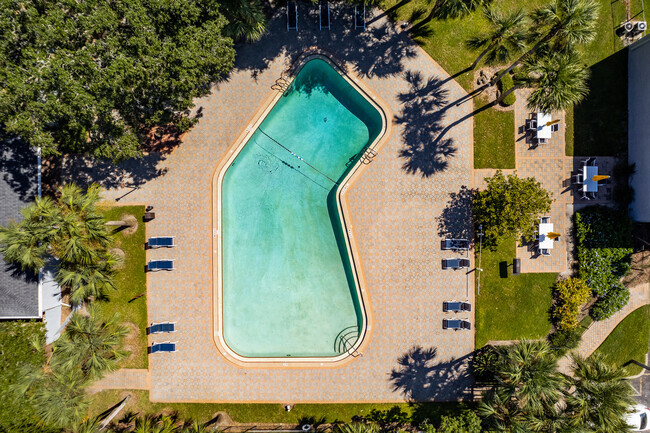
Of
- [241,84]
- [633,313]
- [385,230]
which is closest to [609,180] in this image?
[633,313]

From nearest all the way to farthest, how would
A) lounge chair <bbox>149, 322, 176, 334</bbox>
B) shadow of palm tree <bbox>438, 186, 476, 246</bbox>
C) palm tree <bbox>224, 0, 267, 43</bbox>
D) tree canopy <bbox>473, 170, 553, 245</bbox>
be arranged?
1. palm tree <bbox>224, 0, 267, 43</bbox>
2. tree canopy <bbox>473, 170, 553, 245</bbox>
3. lounge chair <bbox>149, 322, 176, 334</bbox>
4. shadow of palm tree <bbox>438, 186, 476, 246</bbox>

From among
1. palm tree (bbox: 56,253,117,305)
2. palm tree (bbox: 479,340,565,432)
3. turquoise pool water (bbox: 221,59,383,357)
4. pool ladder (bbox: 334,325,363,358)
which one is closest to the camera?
palm tree (bbox: 479,340,565,432)

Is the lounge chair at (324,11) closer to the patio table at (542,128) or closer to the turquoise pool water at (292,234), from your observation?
the turquoise pool water at (292,234)

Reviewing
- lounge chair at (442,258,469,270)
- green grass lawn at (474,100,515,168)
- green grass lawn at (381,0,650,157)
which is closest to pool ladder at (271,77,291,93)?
green grass lawn at (381,0,650,157)

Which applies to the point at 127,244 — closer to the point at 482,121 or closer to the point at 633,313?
the point at 482,121

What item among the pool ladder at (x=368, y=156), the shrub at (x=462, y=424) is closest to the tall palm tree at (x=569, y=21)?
the pool ladder at (x=368, y=156)

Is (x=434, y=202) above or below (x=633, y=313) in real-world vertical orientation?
above

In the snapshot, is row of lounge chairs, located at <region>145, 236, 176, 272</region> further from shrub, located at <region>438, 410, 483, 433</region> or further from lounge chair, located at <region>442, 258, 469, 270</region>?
shrub, located at <region>438, 410, 483, 433</region>
